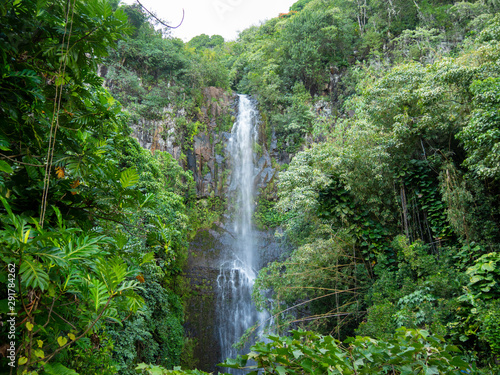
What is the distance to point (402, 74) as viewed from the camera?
5812 mm

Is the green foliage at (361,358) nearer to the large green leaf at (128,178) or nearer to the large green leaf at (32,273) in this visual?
the large green leaf at (32,273)

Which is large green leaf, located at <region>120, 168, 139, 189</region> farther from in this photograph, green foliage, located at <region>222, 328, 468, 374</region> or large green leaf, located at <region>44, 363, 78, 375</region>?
green foliage, located at <region>222, 328, 468, 374</region>

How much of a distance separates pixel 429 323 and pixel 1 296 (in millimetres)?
4718

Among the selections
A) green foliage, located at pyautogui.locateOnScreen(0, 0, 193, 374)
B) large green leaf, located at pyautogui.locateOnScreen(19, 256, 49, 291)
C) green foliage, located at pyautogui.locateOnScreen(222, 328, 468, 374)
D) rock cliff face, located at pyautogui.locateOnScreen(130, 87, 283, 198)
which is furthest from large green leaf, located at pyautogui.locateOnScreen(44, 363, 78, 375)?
rock cliff face, located at pyautogui.locateOnScreen(130, 87, 283, 198)

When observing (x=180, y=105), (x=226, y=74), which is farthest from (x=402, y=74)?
(x=226, y=74)

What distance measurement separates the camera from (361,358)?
3.81ft

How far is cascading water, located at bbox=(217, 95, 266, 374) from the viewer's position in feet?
29.9

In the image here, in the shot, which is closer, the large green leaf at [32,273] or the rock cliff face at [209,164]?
the large green leaf at [32,273]

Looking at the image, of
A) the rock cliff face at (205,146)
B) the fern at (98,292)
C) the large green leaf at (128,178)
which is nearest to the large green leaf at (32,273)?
the fern at (98,292)

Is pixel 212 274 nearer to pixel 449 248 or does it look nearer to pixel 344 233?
pixel 344 233

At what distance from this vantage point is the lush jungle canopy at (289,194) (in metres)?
1.10

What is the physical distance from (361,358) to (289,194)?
599 centimetres

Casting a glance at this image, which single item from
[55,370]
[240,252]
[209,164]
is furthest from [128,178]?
[209,164]

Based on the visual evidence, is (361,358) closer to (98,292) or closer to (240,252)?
(98,292)
